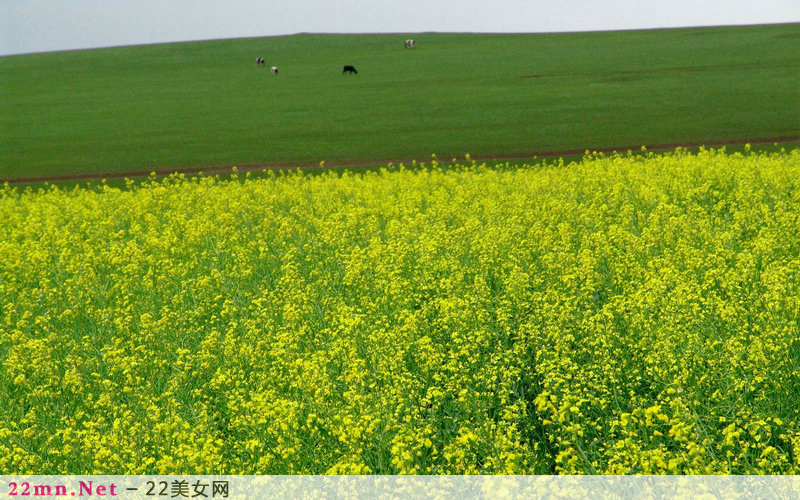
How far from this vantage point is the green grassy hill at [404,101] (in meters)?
32.7

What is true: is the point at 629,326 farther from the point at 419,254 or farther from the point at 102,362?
the point at 102,362

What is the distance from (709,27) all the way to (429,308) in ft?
275

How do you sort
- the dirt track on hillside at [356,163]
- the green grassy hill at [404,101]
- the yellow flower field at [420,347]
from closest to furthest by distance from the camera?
the yellow flower field at [420,347] < the dirt track on hillside at [356,163] < the green grassy hill at [404,101]

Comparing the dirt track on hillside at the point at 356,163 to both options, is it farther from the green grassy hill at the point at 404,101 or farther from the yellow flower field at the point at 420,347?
the yellow flower field at the point at 420,347

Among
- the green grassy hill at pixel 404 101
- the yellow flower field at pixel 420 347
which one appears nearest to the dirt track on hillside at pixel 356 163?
the green grassy hill at pixel 404 101

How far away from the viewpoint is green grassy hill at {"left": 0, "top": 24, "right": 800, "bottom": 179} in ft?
107

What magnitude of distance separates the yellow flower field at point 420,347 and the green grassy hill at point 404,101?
62.6 ft

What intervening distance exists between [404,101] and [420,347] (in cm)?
4006

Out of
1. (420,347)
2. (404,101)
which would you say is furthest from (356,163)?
(420,347)

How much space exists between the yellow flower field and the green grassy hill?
19076mm

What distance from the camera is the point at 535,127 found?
35.1m

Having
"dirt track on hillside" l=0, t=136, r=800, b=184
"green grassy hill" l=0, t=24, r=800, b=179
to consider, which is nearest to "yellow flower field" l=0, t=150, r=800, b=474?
"dirt track on hillside" l=0, t=136, r=800, b=184

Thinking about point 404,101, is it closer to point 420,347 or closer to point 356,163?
point 356,163

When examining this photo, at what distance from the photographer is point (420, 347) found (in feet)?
22.3
